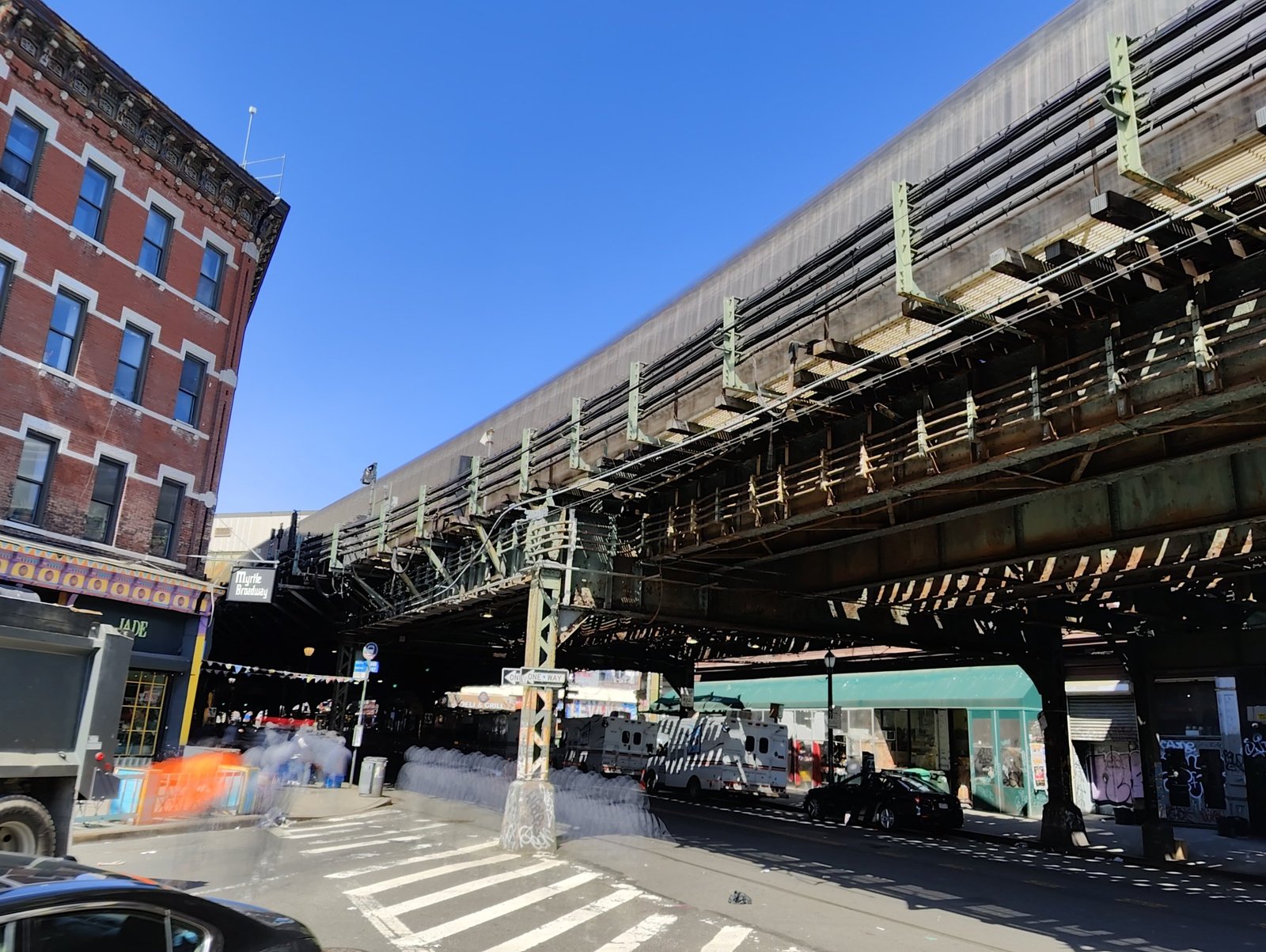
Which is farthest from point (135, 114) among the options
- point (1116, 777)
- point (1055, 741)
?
point (1116, 777)

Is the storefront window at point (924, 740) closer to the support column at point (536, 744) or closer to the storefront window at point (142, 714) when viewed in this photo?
the support column at point (536, 744)

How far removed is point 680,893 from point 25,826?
8.16 m

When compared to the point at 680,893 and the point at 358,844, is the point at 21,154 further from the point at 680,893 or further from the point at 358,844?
the point at 680,893

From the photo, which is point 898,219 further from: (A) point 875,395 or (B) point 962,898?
(B) point 962,898

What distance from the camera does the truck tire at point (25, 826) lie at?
29.1ft

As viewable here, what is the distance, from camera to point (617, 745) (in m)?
37.1

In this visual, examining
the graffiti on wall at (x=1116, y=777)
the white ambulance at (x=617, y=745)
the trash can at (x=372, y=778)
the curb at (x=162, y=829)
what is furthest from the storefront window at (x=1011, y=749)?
the curb at (x=162, y=829)

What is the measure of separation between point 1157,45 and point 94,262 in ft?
74.2

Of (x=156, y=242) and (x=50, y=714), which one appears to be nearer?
(x=50, y=714)

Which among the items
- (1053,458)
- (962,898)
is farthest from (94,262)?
(962,898)

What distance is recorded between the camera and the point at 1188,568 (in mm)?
15508

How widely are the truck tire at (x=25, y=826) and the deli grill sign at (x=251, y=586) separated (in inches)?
658

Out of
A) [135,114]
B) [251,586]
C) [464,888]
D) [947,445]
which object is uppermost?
[135,114]

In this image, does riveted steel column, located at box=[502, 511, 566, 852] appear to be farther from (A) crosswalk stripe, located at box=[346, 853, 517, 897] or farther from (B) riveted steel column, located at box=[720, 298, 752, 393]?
(B) riveted steel column, located at box=[720, 298, 752, 393]
